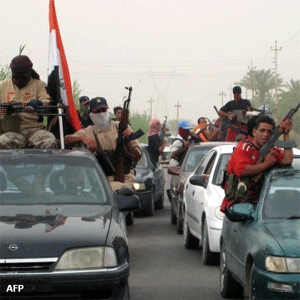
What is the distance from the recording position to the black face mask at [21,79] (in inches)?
534

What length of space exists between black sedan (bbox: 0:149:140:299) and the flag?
4036mm

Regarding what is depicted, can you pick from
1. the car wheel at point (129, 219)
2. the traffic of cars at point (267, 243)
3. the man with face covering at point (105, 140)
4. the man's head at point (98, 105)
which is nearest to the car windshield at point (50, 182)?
the traffic of cars at point (267, 243)

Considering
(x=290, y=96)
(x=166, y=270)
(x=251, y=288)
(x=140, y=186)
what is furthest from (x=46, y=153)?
(x=290, y=96)

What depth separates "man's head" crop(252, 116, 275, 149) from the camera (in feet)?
35.9

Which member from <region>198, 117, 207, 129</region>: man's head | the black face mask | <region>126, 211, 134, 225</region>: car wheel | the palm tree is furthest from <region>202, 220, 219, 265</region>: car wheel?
the palm tree

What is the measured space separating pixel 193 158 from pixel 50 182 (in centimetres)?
1004

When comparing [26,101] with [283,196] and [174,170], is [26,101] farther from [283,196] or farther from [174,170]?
[174,170]

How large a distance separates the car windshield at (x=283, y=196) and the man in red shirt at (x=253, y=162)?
204 mm

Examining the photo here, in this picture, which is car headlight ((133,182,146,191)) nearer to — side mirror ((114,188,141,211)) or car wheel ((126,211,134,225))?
car wheel ((126,211,134,225))

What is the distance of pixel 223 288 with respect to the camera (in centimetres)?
1121

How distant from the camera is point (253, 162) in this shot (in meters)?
10.9

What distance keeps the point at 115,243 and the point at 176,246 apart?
25.8ft

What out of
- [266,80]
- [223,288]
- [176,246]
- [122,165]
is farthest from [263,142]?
[266,80]

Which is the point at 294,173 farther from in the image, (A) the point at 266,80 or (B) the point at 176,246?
(A) the point at 266,80
